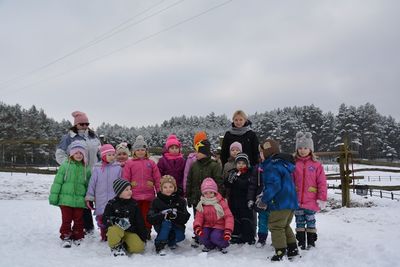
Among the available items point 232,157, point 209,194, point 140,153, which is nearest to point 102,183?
point 140,153

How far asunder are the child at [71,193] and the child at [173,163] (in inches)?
48.9

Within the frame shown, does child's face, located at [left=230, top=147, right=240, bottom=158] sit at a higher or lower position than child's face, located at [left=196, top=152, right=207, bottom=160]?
higher

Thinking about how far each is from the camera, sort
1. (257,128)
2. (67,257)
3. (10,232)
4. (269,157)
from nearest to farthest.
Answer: (67,257), (269,157), (10,232), (257,128)

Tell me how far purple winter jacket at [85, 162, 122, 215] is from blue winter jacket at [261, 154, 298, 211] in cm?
240

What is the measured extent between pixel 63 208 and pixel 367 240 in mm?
4550

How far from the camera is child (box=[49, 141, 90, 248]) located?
5.85 metres

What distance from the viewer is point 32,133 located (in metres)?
59.0

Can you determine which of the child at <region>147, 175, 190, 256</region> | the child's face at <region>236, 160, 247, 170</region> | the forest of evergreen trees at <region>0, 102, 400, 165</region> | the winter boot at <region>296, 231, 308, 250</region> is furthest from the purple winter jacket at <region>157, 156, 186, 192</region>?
the forest of evergreen trees at <region>0, 102, 400, 165</region>

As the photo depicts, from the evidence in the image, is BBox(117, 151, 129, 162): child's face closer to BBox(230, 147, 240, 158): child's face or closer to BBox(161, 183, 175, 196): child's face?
BBox(161, 183, 175, 196): child's face

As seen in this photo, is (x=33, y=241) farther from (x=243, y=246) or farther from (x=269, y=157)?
(x=269, y=157)

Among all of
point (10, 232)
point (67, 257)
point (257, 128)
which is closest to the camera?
point (67, 257)

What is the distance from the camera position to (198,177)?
592 cm

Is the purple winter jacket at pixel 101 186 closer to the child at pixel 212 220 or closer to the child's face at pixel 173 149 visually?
the child's face at pixel 173 149

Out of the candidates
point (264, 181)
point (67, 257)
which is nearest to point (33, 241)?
point (67, 257)
